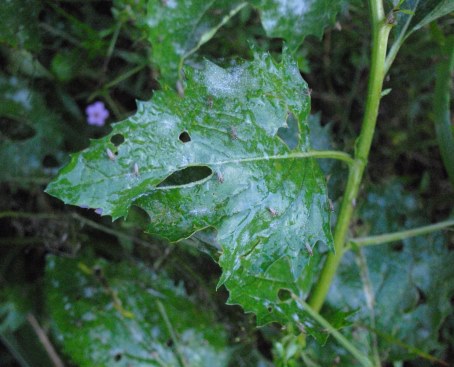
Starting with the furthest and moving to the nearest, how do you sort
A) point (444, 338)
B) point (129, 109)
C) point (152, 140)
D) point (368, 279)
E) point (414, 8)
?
point (129, 109), point (444, 338), point (368, 279), point (414, 8), point (152, 140)

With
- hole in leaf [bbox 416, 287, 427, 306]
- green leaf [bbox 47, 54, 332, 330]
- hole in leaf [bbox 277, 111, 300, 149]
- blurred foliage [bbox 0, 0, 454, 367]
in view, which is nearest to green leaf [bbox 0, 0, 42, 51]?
blurred foliage [bbox 0, 0, 454, 367]

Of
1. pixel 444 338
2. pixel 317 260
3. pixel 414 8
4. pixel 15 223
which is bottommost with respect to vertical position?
pixel 444 338

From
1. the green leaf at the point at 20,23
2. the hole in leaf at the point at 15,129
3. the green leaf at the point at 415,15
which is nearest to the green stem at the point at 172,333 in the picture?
the hole in leaf at the point at 15,129

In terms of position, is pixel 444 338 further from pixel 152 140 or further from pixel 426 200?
pixel 152 140

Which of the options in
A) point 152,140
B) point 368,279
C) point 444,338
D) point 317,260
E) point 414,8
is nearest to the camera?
point 152,140

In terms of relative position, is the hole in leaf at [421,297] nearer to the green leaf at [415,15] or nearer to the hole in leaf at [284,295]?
the hole in leaf at [284,295]

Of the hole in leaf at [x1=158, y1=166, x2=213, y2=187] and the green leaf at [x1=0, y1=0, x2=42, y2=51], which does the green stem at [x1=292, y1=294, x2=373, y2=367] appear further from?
the green leaf at [x1=0, y1=0, x2=42, y2=51]

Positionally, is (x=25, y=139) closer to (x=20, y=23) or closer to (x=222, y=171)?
(x=20, y=23)

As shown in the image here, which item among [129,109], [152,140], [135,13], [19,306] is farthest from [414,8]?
Result: [19,306]
